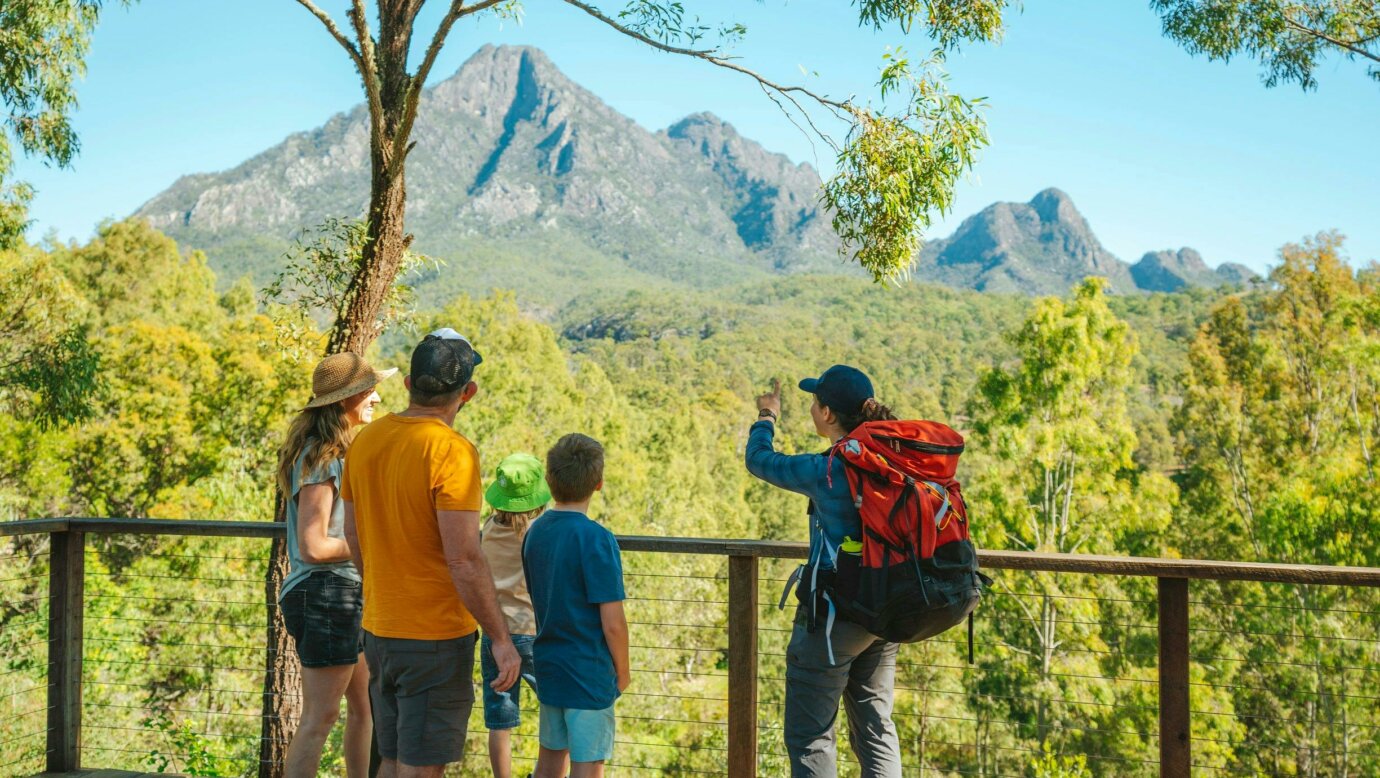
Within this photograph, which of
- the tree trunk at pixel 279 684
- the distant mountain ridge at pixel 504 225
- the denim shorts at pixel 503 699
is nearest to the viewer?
the denim shorts at pixel 503 699

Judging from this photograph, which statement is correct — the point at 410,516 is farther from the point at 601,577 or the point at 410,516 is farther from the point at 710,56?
the point at 710,56

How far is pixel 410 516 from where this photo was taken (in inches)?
95.7

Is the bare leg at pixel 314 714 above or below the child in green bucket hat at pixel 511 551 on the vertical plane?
below

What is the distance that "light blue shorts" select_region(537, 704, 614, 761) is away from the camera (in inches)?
103

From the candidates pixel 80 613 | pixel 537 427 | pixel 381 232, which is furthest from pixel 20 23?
pixel 537 427

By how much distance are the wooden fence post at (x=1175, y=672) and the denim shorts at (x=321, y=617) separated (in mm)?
2476

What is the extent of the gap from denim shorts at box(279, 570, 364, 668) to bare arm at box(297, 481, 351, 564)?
0.37 feet

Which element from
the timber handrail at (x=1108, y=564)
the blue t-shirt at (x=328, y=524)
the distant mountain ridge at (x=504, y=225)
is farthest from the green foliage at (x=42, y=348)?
the distant mountain ridge at (x=504, y=225)

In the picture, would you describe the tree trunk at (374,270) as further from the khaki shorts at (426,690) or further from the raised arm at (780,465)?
the raised arm at (780,465)

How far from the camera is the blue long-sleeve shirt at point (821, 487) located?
253cm

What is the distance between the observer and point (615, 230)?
168m

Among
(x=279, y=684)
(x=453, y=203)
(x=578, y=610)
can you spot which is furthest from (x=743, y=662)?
(x=453, y=203)

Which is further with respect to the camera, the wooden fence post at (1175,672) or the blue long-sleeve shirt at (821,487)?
the wooden fence post at (1175,672)

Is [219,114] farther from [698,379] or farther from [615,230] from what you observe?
[615,230]
